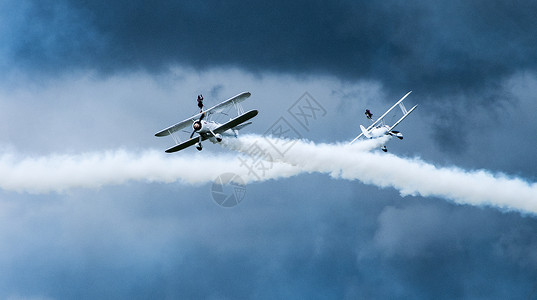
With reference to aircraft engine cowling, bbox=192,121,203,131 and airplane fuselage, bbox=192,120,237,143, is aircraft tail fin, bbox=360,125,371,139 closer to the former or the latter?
airplane fuselage, bbox=192,120,237,143

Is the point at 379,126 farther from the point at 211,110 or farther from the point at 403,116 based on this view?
the point at 211,110

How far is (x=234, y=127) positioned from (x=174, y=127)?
9373mm

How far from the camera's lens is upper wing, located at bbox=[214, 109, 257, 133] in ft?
250

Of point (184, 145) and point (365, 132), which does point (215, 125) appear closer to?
point (184, 145)

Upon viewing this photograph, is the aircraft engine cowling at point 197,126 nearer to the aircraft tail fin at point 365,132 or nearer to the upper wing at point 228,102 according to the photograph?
the upper wing at point 228,102

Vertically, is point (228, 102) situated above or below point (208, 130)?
above

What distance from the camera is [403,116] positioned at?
10562 cm

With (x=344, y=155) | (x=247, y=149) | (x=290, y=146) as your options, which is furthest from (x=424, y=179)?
(x=247, y=149)

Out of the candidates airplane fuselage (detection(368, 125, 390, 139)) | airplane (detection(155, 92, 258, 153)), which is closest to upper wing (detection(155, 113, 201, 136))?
airplane (detection(155, 92, 258, 153))

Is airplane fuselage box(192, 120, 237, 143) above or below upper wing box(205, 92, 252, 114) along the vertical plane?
below

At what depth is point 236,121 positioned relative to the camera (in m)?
78.0

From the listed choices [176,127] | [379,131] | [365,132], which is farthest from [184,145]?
[365,132]

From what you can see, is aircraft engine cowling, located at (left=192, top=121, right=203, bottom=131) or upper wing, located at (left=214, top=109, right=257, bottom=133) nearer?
upper wing, located at (left=214, top=109, right=257, bottom=133)

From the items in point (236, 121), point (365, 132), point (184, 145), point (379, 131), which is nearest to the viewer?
point (236, 121)
